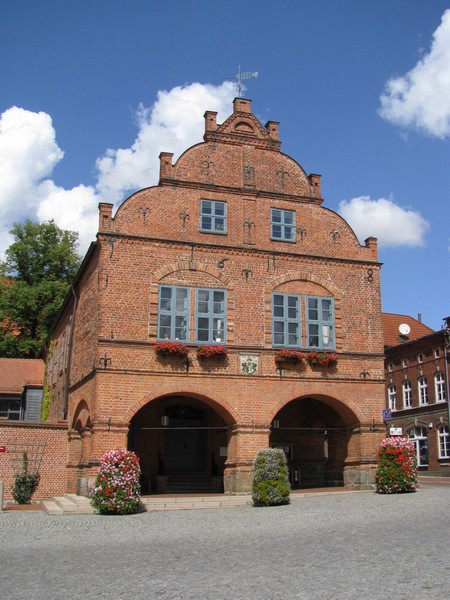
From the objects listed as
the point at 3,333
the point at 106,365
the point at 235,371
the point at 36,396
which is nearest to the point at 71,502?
the point at 106,365

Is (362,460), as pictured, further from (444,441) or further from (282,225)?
(444,441)

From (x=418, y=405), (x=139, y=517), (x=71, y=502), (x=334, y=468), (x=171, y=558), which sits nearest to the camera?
(x=171, y=558)

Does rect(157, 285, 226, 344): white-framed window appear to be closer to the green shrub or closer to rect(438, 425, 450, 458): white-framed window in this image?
the green shrub

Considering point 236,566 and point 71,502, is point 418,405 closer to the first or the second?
point 71,502

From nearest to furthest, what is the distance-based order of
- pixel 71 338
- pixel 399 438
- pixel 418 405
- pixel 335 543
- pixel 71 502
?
pixel 335 543
pixel 71 502
pixel 399 438
pixel 71 338
pixel 418 405

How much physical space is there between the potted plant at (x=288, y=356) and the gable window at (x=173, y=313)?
10.1 ft

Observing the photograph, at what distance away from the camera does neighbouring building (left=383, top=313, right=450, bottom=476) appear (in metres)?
36.9

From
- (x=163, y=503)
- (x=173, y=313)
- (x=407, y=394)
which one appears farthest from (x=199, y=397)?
(x=407, y=394)

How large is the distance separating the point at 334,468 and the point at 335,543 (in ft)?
43.3

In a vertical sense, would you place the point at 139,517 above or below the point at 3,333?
below

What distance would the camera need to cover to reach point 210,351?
20922 millimetres

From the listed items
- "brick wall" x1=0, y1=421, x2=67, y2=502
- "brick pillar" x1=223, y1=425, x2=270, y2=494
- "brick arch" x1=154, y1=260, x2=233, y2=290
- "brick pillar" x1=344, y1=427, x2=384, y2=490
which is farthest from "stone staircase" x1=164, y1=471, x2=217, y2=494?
"brick arch" x1=154, y1=260, x2=233, y2=290

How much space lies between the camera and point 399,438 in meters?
20.5

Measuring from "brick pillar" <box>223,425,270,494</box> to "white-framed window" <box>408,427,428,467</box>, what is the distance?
19729 mm
